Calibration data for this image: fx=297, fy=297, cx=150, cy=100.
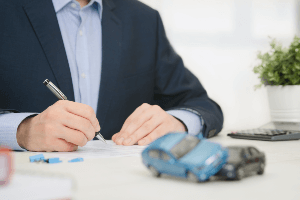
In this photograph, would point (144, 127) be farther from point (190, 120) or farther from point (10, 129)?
point (10, 129)

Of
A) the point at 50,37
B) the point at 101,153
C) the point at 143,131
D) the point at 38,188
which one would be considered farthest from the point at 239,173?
the point at 50,37

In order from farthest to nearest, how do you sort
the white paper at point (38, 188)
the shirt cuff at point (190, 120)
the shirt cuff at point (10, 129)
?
the shirt cuff at point (190, 120), the shirt cuff at point (10, 129), the white paper at point (38, 188)

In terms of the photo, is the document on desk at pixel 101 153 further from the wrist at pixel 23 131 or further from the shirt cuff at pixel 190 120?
the shirt cuff at pixel 190 120

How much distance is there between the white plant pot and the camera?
118 centimetres

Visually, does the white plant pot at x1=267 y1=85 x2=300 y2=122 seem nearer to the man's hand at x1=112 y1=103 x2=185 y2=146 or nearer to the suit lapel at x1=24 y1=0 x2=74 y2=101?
the man's hand at x1=112 y1=103 x2=185 y2=146

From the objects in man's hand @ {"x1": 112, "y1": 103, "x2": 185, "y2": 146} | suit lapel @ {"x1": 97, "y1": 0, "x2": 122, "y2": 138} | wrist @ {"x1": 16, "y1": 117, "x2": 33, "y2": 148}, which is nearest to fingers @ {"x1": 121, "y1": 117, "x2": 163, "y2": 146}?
man's hand @ {"x1": 112, "y1": 103, "x2": 185, "y2": 146}

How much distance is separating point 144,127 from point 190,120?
22 cm

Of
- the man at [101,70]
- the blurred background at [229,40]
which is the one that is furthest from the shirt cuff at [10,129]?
the blurred background at [229,40]

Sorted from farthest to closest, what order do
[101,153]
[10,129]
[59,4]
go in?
[59,4]
[10,129]
[101,153]

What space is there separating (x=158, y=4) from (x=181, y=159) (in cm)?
126

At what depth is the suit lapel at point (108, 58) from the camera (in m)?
1.15

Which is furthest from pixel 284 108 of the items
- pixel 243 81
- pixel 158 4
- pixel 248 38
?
pixel 158 4

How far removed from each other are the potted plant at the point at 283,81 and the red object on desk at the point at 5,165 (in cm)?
111

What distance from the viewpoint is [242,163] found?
1.15ft
